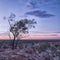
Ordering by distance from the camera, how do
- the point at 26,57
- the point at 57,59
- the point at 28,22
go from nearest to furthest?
the point at 26,57
the point at 57,59
the point at 28,22

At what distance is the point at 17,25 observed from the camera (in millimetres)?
21000

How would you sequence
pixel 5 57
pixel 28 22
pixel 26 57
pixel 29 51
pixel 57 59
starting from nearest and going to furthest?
1. pixel 5 57
2. pixel 26 57
3. pixel 29 51
4. pixel 57 59
5. pixel 28 22

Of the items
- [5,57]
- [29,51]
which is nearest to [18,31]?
[29,51]

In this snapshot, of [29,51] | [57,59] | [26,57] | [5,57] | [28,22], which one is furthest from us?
→ [28,22]

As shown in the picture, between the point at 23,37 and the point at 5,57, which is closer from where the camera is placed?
the point at 5,57

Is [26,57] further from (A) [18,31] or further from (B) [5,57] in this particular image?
(A) [18,31]

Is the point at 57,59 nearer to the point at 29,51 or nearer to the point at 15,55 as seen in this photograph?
the point at 29,51

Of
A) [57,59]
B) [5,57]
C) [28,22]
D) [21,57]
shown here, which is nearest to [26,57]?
[21,57]

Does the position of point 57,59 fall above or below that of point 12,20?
below

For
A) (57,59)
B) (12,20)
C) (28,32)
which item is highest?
(12,20)

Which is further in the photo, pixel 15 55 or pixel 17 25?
pixel 17 25

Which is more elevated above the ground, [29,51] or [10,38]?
[29,51]

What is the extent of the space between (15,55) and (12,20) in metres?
14.6

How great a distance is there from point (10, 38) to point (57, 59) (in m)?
7.84
